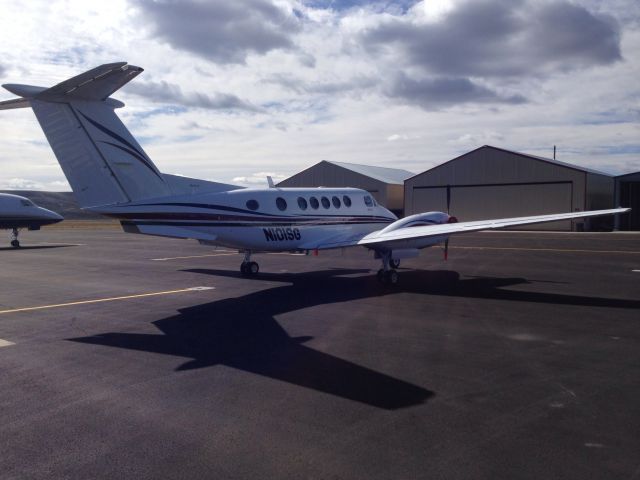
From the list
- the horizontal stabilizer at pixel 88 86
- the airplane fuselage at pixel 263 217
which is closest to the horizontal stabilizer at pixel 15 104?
the horizontal stabilizer at pixel 88 86

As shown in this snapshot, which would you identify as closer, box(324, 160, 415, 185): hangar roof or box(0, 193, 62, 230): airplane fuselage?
box(0, 193, 62, 230): airplane fuselage

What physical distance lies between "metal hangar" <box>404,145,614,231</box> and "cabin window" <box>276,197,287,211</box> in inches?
1383

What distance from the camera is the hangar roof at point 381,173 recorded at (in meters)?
70.8

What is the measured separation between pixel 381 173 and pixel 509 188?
24487 millimetres

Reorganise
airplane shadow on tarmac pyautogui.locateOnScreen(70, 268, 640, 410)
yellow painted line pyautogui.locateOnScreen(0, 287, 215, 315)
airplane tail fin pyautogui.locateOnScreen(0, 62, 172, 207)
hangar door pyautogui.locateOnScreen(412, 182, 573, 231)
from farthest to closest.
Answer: hangar door pyautogui.locateOnScreen(412, 182, 573, 231) < yellow painted line pyautogui.locateOnScreen(0, 287, 215, 315) < airplane tail fin pyautogui.locateOnScreen(0, 62, 172, 207) < airplane shadow on tarmac pyautogui.locateOnScreen(70, 268, 640, 410)

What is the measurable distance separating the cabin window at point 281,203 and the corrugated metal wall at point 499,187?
1707 inches

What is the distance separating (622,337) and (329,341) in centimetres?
562

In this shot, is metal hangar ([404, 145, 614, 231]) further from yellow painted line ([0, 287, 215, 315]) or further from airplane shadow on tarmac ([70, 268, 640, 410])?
yellow painted line ([0, 287, 215, 315])

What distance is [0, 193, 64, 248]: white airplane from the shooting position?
36.1 m

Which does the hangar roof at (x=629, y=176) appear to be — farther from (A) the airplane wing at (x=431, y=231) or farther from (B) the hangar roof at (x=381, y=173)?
(A) the airplane wing at (x=431, y=231)

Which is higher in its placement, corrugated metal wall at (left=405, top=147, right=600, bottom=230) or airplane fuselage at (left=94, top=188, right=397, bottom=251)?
corrugated metal wall at (left=405, top=147, right=600, bottom=230)

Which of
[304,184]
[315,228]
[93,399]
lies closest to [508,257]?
[315,228]

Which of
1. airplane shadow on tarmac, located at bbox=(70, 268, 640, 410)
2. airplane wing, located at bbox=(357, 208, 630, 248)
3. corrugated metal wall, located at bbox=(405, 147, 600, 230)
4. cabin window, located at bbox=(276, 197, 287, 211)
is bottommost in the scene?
airplane shadow on tarmac, located at bbox=(70, 268, 640, 410)

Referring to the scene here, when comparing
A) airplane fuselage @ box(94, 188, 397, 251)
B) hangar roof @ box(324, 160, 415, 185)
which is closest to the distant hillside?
hangar roof @ box(324, 160, 415, 185)
